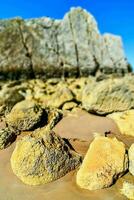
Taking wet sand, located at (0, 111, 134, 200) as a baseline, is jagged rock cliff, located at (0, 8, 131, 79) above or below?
above

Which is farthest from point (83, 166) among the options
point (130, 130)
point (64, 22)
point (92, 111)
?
point (64, 22)

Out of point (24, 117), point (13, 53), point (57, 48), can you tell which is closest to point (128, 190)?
point (24, 117)

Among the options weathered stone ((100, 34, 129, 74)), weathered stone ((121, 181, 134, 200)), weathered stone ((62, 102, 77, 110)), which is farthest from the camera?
weathered stone ((100, 34, 129, 74))

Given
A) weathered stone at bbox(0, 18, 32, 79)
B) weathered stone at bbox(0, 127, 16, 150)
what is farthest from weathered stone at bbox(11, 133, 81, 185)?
weathered stone at bbox(0, 18, 32, 79)

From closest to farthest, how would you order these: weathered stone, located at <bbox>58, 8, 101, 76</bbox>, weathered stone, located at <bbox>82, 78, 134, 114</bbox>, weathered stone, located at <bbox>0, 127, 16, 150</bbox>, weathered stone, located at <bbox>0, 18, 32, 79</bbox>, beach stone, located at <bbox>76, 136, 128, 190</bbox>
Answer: beach stone, located at <bbox>76, 136, 128, 190</bbox>
weathered stone, located at <bbox>0, 127, 16, 150</bbox>
weathered stone, located at <bbox>82, 78, 134, 114</bbox>
weathered stone, located at <bbox>0, 18, 32, 79</bbox>
weathered stone, located at <bbox>58, 8, 101, 76</bbox>

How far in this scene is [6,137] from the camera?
244 inches

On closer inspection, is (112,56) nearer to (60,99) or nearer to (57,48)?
(57,48)

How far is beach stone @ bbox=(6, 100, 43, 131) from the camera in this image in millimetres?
6586

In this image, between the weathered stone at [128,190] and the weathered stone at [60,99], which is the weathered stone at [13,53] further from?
the weathered stone at [128,190]

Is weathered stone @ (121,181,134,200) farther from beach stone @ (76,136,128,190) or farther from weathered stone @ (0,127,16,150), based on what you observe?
weathered stone @ (0,127,16,150)

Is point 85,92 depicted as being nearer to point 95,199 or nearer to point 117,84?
point 117,84

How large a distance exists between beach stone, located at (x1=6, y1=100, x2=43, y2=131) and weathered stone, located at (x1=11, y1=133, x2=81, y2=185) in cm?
108

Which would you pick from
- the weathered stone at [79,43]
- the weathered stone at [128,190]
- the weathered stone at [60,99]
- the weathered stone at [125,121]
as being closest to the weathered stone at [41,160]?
the weathered stone at [128,190]

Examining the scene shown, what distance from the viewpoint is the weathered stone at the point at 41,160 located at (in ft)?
16.8
